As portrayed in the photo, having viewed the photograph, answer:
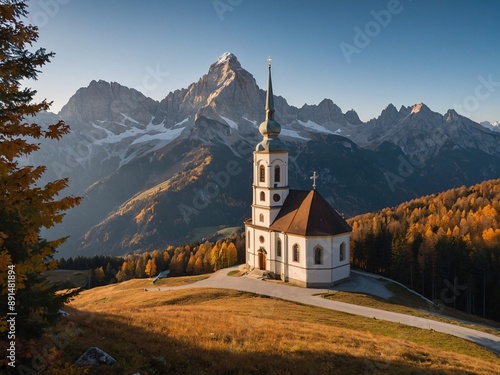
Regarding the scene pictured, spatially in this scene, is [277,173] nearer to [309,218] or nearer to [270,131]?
[270,131]

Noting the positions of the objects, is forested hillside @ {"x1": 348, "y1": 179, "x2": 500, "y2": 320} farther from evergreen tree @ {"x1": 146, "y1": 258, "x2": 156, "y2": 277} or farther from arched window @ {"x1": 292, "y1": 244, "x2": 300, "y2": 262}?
evergreen tree @ {"x1": 146, "y1": 258, "x2": 156, "y2": 277}

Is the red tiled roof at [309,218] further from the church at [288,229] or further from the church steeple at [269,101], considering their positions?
the church steeple at [269,101]

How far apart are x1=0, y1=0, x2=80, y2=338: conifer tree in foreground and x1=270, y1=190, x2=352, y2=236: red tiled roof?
4174cm

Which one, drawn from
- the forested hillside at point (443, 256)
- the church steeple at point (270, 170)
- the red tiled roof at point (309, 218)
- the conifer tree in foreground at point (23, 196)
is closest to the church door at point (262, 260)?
the church steeple at point (270, 170)

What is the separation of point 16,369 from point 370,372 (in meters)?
15.5

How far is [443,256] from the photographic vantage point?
211 feet

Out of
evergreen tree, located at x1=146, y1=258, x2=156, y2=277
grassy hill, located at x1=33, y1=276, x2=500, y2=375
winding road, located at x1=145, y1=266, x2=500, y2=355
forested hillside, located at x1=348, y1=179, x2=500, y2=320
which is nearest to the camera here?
grassy hill, located at x1=33, y1=276, x2=500, y2=375

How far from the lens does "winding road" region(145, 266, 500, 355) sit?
3538 cm

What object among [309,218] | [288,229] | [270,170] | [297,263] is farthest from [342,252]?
[270,170]

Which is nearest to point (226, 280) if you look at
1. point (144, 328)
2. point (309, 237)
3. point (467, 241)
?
point (309, 237)

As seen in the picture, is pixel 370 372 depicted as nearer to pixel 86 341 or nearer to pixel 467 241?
pixel 86 341

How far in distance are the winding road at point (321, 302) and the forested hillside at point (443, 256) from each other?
86.5ft

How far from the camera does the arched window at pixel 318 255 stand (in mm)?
51812

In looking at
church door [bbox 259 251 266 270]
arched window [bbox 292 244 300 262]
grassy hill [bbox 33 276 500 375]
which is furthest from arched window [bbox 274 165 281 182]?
grassy hill [bbox 33 276 500 375]
